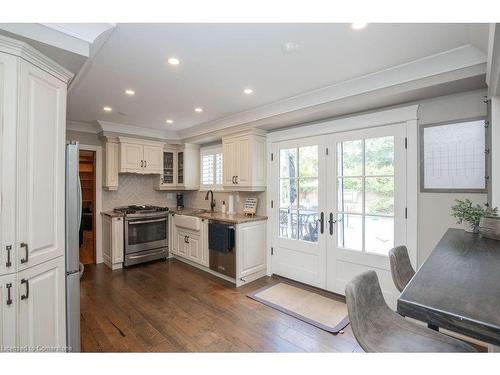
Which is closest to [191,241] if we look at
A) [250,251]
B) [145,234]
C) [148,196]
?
[145,234]

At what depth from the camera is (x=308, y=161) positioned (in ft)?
11.1

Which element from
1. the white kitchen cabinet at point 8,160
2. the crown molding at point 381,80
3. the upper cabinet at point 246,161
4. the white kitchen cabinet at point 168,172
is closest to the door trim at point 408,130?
the crown molding at point 381,80

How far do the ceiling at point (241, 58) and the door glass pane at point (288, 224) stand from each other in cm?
156

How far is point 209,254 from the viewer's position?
12.6 feet

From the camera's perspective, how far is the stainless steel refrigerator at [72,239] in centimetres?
175

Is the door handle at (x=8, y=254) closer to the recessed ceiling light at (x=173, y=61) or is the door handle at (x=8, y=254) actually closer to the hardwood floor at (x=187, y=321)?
→ the hardwood floor at (x=187, y=321)

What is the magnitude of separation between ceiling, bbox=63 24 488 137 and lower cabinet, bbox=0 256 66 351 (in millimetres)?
1686

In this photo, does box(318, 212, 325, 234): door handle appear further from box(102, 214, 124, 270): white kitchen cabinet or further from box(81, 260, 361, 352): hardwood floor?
box(102, 214, 124, 270): white kitchen cabinet

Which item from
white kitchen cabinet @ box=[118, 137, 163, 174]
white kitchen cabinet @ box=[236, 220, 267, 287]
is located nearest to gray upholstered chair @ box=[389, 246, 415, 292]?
white kitchen cabinet @ box=[236, 220, 267, 287]

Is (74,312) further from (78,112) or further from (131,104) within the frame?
(78,112)

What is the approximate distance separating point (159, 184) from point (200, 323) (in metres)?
3.19

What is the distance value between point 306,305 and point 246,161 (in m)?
2.09
